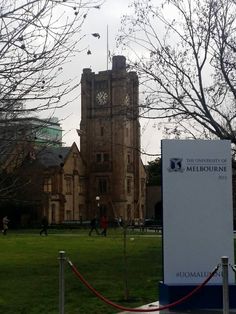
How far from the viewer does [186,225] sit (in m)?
12.2

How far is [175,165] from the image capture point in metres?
12.2

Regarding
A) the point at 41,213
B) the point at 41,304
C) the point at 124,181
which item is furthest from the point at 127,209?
the point at 41,304

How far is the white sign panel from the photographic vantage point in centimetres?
1215

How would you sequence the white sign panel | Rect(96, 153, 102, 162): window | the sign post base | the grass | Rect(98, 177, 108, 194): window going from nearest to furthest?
1. the sign post base
2. the white sign panel
3. the grass
4. Rect(98, 177, 108, 194): window
5. Rect(96, 153, 102, 162): window

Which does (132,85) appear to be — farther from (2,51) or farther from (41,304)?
(2,51)

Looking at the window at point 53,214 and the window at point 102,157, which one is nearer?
the window at point 53,214

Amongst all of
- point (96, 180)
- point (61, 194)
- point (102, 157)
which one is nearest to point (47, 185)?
point (61, 194)

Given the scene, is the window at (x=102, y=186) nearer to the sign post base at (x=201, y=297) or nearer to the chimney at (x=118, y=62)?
the chimney at (x=118, y=62)

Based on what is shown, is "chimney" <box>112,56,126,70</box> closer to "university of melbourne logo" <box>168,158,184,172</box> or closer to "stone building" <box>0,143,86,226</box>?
"university of melbourne logo" <box>168,158,184,172</box>

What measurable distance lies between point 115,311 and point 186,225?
2.31 m

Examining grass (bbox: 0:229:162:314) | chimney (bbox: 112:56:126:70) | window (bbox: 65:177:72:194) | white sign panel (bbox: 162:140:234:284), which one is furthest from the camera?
window (bbox: 65:177:72:194)

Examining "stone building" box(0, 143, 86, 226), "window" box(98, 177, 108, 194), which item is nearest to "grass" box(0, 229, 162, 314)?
"stone building" box(0, 143, 86, 226)

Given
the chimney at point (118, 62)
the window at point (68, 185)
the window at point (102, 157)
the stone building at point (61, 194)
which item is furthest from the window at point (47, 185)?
the chimney at point (118, 62)

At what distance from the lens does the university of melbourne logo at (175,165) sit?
1215 cm
